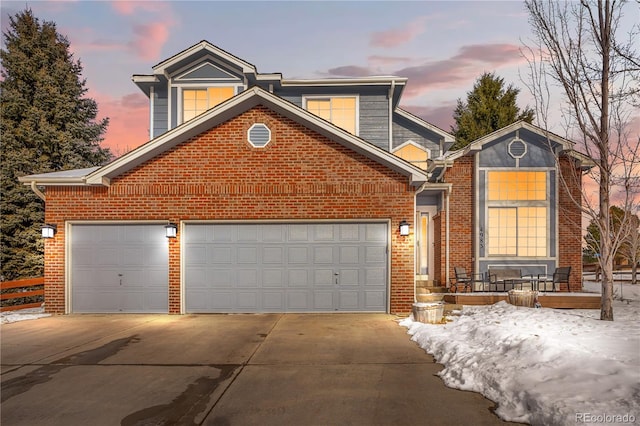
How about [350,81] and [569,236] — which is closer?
[569,236]

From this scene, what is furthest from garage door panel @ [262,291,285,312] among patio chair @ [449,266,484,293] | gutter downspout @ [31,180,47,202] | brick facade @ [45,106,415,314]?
gutter downspout @ [31,180,47,202]

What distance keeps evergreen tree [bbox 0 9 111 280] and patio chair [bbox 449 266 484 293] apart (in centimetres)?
1722

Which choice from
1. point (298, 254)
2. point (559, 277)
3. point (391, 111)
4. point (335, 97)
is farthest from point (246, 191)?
point (559, 277)

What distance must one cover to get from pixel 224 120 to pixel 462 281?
32.0ft

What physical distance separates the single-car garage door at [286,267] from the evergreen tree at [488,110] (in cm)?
2076

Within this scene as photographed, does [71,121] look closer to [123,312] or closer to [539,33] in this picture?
[123,312]

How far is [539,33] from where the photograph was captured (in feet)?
29.3

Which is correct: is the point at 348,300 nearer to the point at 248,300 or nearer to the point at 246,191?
the point at 248,300

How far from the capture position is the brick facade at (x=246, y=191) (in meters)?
11.0

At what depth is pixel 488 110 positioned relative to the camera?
2862 cm

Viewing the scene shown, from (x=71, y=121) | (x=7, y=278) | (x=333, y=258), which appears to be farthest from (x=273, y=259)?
(x=71, y=121)

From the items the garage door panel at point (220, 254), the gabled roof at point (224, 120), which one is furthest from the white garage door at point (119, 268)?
the gabled roof at point (224, 120)

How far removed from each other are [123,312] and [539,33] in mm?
12965

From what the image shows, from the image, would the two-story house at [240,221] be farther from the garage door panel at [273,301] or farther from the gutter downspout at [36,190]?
the gutter downspout at [36,190]
